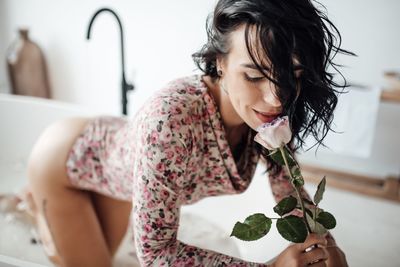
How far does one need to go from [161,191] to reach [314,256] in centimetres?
35

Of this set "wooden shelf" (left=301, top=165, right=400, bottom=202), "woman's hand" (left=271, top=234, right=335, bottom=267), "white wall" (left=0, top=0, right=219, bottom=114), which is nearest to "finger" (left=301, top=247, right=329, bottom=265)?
"woman's hand" (left=271, top=234, right=335, bottom=267)

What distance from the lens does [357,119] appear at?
204cm

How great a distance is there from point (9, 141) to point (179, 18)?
1144mm

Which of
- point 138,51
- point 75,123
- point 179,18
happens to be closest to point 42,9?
point 138,51

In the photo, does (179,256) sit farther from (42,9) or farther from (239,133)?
(42,9)

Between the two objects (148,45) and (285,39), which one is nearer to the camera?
(285,39)

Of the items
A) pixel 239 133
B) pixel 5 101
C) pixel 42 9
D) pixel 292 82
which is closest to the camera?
pixel 292 82

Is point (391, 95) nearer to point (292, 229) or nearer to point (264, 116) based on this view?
point (264, 116)

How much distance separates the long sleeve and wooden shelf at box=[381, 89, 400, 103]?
1.40m

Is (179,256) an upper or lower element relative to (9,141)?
upper

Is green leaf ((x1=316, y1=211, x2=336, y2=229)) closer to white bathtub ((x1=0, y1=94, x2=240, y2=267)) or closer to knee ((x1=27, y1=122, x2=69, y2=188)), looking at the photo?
knee ((x1=27, y1=122, x2=69, y2=188))

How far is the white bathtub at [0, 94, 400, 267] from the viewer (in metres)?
1.65

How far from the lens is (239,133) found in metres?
1.16

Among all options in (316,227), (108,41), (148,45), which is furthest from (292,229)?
(108,41)
